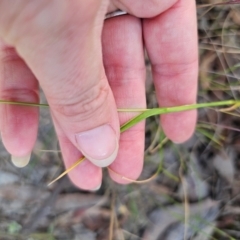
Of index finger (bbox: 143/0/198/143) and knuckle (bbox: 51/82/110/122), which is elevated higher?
knuckle (bbox: 51/82/110/122)

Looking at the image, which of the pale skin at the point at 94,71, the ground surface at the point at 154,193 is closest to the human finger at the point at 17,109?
the pale skin at the point at 94,71

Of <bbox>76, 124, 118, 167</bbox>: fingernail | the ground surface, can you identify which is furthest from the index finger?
<bbox>76, 124, 118, 167</bbox>: fingernail

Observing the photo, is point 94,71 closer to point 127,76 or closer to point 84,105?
point 84,105

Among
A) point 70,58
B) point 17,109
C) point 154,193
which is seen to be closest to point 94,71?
point 70,58

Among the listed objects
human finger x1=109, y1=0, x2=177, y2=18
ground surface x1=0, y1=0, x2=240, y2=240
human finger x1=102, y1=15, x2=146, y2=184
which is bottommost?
ground surface x1=0, y1=0, x2=240, y2=240

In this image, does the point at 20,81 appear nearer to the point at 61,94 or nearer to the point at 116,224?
the point at 61,94

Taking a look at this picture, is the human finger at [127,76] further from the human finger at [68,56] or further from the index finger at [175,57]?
the human finger at [68,56]

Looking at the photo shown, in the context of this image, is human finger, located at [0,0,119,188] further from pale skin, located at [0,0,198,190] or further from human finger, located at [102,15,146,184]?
human finger, located at [102,15,146,184]
